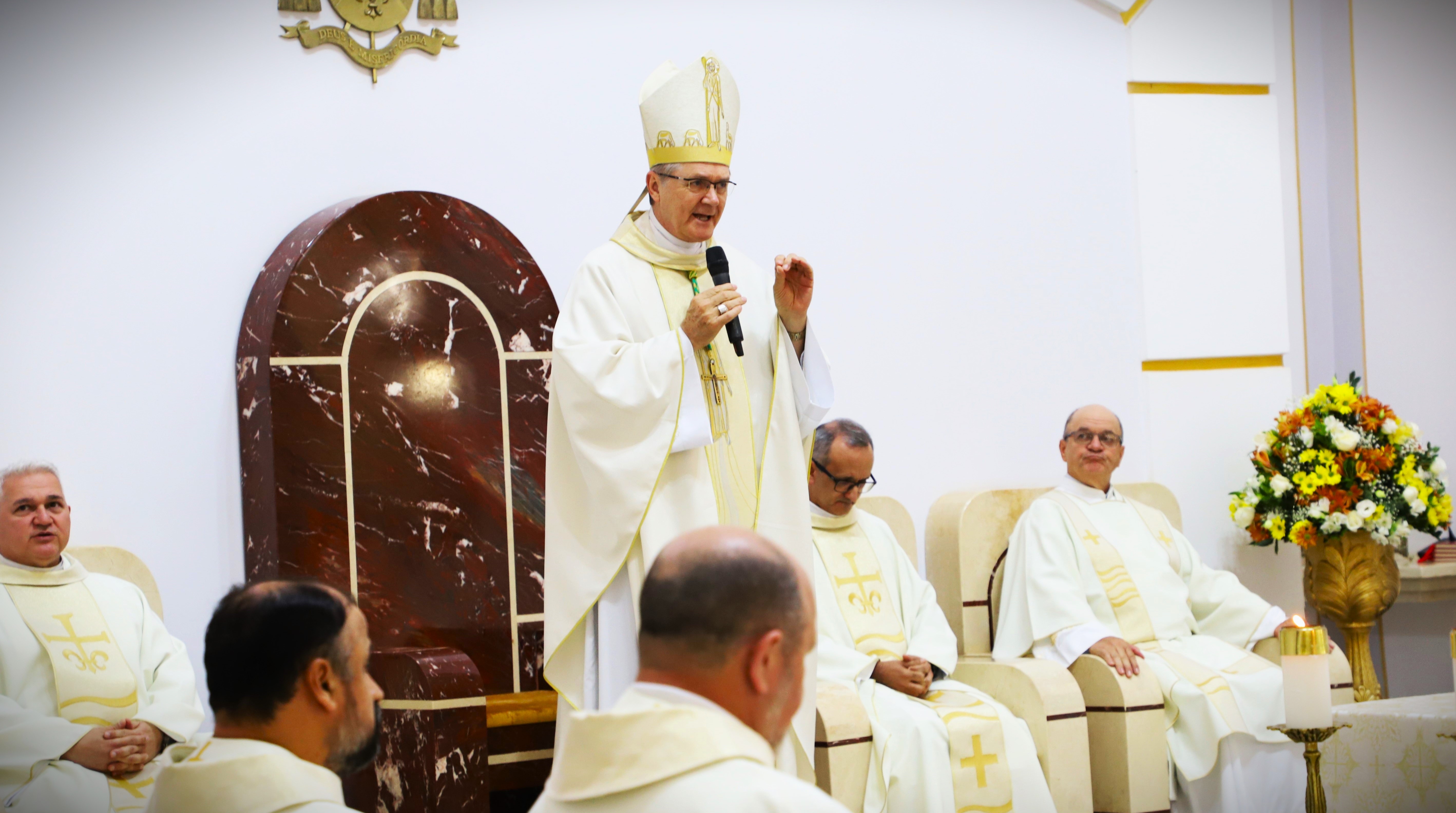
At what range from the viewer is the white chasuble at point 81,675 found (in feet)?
11.5

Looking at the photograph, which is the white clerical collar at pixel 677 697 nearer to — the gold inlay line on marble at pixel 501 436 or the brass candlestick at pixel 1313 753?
the brass candlestick at pixel 1313 753

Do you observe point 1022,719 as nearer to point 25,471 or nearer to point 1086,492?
point 1086,492

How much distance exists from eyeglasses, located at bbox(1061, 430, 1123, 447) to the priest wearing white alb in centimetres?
199

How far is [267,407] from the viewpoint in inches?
168

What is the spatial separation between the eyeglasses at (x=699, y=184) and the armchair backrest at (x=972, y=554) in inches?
81.8

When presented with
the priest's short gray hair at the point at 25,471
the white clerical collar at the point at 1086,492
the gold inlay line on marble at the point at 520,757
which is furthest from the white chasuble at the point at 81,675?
the white clerical collar at the point at 1086,492

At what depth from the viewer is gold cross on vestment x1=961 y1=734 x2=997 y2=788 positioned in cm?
423

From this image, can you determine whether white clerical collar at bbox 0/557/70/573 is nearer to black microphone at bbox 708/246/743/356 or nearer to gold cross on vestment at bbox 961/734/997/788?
black microphone at bbox 708/246/743/356

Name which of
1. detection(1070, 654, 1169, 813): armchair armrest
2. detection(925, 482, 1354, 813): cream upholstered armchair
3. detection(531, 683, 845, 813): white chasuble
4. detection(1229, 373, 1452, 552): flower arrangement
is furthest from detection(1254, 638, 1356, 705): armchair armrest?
detection(531, 683, 845, 813): white chasuble

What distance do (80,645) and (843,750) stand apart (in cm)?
214

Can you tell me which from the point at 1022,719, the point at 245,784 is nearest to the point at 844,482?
the point at 1022,719

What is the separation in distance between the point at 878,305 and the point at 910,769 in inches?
83.4

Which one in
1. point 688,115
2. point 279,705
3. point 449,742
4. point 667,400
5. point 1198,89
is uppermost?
point 1198,89

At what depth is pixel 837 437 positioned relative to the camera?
15.7 ft
